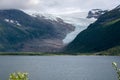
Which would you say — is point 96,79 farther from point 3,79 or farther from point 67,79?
point 3,79

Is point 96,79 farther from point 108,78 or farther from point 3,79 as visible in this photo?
point 3,79

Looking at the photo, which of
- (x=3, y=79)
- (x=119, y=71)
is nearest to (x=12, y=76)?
(x=119, y=71)

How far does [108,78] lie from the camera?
119250 mm

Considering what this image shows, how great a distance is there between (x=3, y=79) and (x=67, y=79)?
789 inches

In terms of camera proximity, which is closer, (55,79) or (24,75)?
(24,75)

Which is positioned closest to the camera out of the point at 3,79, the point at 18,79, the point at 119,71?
the point at 18,79

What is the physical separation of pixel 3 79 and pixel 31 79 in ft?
29.6

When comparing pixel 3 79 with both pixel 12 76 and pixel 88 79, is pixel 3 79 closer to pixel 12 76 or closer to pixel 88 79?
pixel 88 79

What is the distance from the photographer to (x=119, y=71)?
39.2 ft

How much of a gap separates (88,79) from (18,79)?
108m

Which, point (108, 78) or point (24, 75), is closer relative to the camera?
point (24, 75)

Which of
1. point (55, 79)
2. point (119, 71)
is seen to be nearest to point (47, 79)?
point (55, 79)

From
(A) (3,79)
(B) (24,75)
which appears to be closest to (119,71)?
(B) (24,75)

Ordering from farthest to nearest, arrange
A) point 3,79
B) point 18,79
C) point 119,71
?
1. point 3,79
2. point 119,71
3. point 18,79
